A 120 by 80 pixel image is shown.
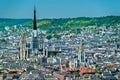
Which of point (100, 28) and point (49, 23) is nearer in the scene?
point (100, 28)

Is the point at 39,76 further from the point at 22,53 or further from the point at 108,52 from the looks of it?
the point at 108,52

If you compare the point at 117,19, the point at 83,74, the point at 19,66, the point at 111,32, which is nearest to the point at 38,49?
the point at 19,66

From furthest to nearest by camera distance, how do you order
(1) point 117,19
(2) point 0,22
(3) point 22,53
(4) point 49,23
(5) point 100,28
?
(2) point 0,22, (4) point 49,23, (1) point 117,19, (5) point 100,28, (3) point 22,53

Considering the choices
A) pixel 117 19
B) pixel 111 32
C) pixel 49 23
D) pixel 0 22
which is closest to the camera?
pixel 111 32

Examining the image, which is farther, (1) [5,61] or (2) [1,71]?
(1) [5,61]

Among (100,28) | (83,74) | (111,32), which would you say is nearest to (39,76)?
(83,74)

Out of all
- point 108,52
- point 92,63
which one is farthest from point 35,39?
point 92,63

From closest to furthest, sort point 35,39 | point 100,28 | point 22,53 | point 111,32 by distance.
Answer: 1. point 22,53
2. point 35,39
3. point 111,32
4. point 100,28

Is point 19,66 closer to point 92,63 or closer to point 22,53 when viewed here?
point 92,63

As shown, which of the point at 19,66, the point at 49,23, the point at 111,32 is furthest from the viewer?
the point at 49,23
